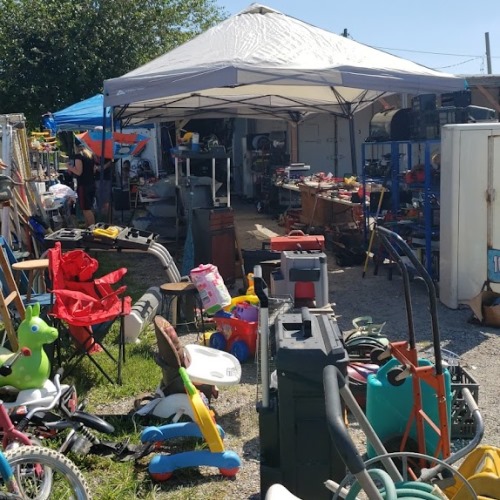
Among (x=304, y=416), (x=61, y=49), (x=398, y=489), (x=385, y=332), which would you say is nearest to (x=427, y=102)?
(x=385, y=332)

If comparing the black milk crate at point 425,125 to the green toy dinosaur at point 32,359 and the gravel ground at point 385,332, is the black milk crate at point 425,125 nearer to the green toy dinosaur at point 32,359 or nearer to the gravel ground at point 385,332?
the gravel ground at point 385,332

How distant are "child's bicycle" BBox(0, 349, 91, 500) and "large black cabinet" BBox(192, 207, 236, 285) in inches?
209

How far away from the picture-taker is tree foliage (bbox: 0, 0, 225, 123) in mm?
20547

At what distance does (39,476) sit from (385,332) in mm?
4132

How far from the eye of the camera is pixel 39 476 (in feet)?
10.1

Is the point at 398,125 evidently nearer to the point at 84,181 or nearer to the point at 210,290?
the point at 210,290

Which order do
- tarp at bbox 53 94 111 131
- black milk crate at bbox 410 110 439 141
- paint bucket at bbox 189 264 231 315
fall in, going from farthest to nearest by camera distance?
tarp at bbox 53 94 111 131
black milk crate at bbox 410 110 439 141
paint bucket at bbox 189 264 231 315

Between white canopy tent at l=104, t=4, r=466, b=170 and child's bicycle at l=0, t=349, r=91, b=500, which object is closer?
child's bicycle at l=0, t=349, r=91, b=500

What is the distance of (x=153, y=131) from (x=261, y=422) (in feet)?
46.1

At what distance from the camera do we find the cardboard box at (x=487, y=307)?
6.66 m

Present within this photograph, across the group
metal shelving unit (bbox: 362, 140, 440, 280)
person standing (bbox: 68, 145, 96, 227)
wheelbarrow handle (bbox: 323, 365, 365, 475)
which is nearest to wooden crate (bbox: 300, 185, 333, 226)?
metal shelving unit (bbox: 362, 140, 440, 280)

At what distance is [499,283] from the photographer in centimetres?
686

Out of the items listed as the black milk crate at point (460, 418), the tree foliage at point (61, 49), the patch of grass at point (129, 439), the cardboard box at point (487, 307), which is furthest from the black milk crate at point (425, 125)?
the tree foliage at point (61, 49)

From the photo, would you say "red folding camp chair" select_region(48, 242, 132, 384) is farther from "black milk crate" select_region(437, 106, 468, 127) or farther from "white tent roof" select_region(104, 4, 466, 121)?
"black milk crate" select_region(437, 106, 468, 127)
